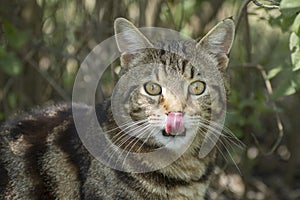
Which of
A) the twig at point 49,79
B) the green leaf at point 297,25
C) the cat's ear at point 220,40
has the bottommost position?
the twig at point 49,79

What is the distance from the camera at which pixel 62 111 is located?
150 inches

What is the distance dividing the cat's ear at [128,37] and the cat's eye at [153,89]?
0.77ft

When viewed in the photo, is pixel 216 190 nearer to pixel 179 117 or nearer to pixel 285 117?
pixel 285 117

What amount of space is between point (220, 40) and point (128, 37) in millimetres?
462

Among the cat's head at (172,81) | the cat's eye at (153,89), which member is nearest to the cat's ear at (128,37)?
the cat's head at (172,81)

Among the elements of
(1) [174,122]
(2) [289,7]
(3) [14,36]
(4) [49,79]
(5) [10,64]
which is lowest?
(4) [49,79]

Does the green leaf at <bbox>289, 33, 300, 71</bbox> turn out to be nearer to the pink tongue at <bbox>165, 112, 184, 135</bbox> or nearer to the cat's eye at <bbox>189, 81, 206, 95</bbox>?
the cat's eye at <bbox>189, 81, 206, 95</bbox>

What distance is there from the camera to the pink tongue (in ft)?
10.5

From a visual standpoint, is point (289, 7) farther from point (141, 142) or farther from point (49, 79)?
point (49, 79)

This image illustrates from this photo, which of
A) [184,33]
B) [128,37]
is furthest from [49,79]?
[128,37]

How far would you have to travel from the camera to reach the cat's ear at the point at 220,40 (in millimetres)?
3469

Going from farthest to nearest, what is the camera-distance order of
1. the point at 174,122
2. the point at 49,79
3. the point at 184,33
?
the point at 49,79, the point at 184,33, the point at 174,122

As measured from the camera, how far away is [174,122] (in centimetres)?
320

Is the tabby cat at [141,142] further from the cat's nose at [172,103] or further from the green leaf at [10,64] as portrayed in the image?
the green leaf at [10,64]
